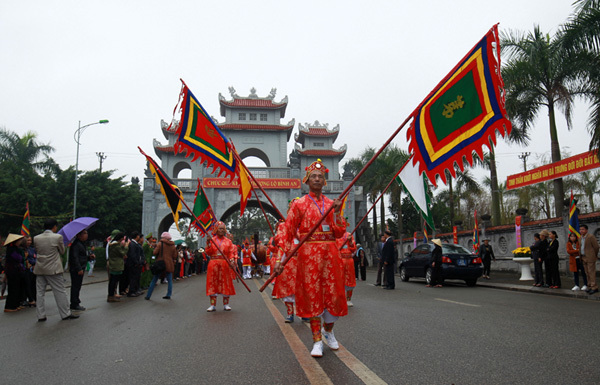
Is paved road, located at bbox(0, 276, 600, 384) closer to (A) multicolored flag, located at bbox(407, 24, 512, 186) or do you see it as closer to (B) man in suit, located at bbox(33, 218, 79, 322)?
(B) man in suit, located at bbox(33, 218, 79, 322)

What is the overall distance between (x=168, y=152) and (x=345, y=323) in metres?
34.4

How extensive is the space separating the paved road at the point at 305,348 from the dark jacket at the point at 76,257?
0.94 metres

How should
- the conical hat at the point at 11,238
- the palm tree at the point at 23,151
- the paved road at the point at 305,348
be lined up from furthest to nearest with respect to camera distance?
the palm tree at the point at 23,151, the conical hat at the point at 11,238, the paved road at the point at 305,348

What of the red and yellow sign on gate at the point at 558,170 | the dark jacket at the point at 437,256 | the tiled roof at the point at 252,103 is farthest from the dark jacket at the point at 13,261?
the tiled roof at the point at 252,103

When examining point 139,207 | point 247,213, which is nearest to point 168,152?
point 139,207

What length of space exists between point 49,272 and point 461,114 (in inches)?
265

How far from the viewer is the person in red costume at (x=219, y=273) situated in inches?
321

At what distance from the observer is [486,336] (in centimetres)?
503

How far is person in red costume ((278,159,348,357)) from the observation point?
4.28 m

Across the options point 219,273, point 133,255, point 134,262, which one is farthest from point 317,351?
point 134,262

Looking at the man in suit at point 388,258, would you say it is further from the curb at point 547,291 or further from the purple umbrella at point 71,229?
the purple umbrella at point 71,229

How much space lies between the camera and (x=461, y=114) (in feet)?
16.8

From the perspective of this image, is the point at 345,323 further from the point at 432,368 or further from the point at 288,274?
the point at 432,368

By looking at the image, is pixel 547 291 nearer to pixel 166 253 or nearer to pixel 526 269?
pixel 526 269
